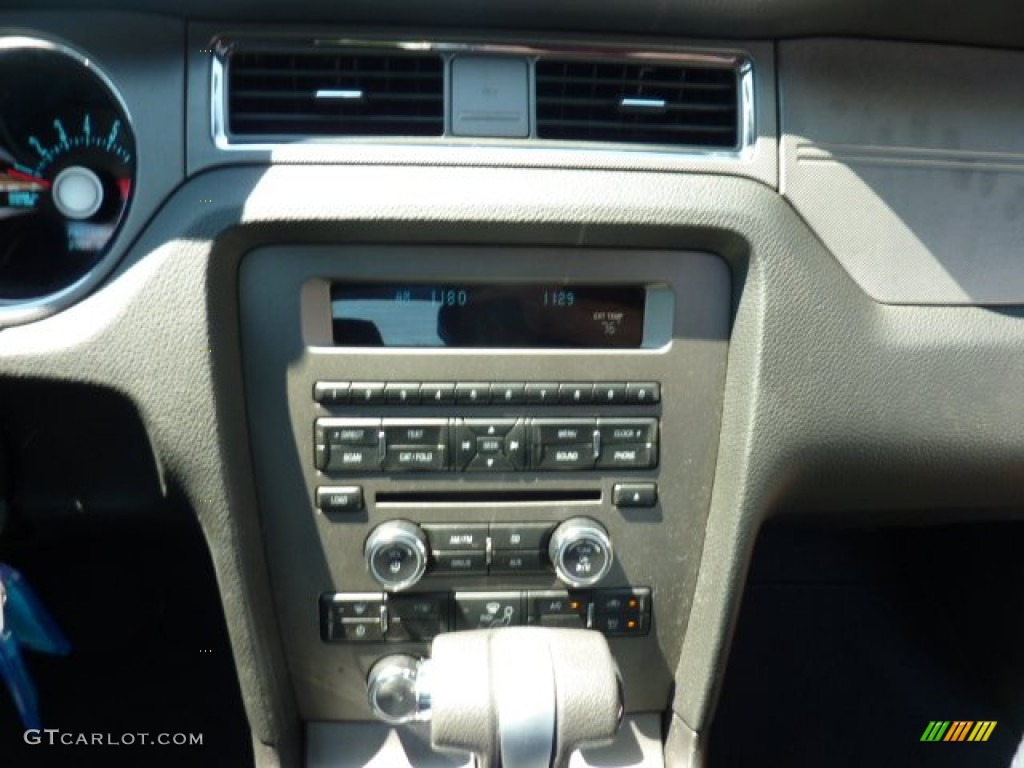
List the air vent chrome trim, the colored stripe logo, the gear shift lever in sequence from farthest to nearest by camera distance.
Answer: the colored stripe logo
the air vent chrome trim
the gear shift lever

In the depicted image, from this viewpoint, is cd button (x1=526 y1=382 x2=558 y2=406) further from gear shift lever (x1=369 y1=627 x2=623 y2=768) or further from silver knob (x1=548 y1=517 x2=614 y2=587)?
gear shift lever (x1=369 y1=627 x2=623 y2=768)

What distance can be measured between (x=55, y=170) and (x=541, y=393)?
69cm

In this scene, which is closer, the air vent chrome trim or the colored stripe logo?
the air vent chrome trim

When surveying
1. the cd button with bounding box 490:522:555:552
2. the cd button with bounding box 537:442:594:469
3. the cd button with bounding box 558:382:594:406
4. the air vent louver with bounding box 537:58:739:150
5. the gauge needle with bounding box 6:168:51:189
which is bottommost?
the cd button with bounding box 490:522:555:552

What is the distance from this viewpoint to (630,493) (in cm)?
131

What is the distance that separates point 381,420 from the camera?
4.10ft

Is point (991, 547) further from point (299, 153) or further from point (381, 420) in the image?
point (299, 153)

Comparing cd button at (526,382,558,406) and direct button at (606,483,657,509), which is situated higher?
cd button at (526,382,558,406)

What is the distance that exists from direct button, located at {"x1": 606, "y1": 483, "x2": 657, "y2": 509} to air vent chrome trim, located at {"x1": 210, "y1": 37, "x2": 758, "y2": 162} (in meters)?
0.44

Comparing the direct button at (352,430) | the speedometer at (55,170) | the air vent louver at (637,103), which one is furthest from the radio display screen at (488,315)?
the speedometer at (55,170)

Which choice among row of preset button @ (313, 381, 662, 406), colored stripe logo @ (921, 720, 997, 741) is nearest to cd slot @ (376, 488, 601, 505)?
row of preset button @ (313, 381, 662, 406)

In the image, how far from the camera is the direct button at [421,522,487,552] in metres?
1.30

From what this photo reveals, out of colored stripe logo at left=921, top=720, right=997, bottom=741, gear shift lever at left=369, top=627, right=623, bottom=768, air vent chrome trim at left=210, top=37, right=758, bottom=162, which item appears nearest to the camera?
gear shift lever at left=369, top=627, right=623, bottom=768

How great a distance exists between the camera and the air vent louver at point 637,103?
122 centimetres
